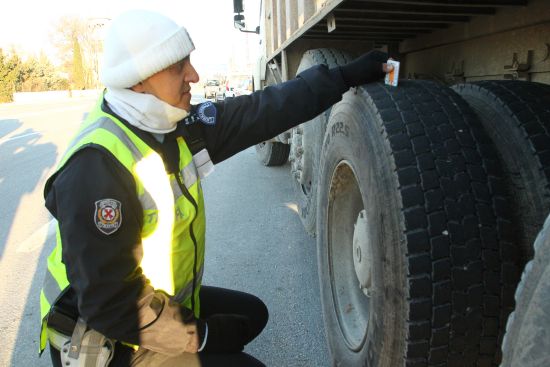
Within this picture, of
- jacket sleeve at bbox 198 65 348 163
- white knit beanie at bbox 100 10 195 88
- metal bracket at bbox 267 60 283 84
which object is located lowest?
metal bracket at bbox 267 60 283 84

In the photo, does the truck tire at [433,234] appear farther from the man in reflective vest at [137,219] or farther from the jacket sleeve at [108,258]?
the jacket sleeve at [108,258]

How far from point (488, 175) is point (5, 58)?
141ft

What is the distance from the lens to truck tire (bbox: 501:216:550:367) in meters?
0.85

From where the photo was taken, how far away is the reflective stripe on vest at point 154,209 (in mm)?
1572

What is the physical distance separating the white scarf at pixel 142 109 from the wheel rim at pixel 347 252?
77 cm

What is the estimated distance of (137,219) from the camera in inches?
62.2

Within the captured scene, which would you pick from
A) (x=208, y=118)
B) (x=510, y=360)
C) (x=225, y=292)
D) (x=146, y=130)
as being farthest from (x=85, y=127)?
(x=510, y=360)

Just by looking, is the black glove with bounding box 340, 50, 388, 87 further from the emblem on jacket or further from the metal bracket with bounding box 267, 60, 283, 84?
the metal bracket with bounding box 267, 60, 283, 84

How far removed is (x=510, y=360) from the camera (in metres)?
0.95

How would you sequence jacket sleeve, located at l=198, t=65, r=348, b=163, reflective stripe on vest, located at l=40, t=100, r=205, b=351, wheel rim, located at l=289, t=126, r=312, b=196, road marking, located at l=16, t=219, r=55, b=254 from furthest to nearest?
1. road marking, located at l=16, t=219, r=55, b=254
2. wheel rim, located at l=289, t=126, r=312, b=196
3. jacket sleeve, located at l=198, t=65, r=348, b=163
4. reflective stripe on vest, located at l=40, t=100, r=205, b=351

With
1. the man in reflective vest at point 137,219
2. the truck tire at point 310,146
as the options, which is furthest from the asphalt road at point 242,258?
the man in reflective vest at point 137,219

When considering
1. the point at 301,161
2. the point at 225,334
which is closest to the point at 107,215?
the point at 225,334

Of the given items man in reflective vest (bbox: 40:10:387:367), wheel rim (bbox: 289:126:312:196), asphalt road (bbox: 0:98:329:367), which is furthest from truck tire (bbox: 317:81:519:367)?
wheel rim (bbox: 289:126:312:196)

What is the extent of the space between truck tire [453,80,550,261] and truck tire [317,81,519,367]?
0.17ft
